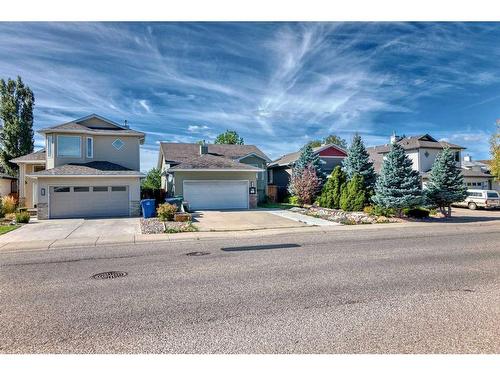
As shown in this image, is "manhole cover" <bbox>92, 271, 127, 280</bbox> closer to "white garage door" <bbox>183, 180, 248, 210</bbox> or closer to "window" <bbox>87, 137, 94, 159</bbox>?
"white garage door" <bbox>183, 180, 248, 210</bbox>

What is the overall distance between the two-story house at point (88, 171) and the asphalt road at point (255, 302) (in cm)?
1132

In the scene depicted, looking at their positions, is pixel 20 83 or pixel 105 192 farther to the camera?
pixel 20 83

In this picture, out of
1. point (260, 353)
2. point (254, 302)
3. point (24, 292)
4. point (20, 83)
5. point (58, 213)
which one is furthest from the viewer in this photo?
point (20, 83)

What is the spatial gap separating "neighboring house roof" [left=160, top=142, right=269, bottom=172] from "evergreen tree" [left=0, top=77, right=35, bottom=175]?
14983 mm

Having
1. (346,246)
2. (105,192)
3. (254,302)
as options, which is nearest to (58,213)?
(105,192)

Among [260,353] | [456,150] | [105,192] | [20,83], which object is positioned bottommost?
[260,353]

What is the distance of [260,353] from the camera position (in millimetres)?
3742

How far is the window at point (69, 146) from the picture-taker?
2148cm

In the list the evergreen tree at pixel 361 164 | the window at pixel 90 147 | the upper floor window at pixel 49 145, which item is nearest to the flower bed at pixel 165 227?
the window at pixel 90 147

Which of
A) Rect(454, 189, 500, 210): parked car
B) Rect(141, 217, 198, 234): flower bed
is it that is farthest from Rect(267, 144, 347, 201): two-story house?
Rect(141, 217, 198, 234): flower bed

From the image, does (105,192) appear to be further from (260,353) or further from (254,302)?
(260,353)

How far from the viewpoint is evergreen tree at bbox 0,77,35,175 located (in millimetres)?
33031

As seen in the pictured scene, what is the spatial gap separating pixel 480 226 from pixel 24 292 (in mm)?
19123

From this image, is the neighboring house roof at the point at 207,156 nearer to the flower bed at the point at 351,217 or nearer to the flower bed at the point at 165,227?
the flower bed at the point at 351,217
